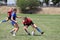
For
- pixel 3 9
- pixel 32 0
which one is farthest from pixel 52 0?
pixel 3 9

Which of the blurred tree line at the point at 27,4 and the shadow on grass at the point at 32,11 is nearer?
the blurred tree line at the point at 27,4

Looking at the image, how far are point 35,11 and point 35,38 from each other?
54.6m

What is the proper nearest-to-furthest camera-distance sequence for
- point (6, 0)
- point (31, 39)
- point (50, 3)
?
point (31, 39)
point (50, 3)
point (6, 0)

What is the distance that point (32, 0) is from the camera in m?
72.6

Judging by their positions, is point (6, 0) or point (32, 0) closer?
point (32, 0)

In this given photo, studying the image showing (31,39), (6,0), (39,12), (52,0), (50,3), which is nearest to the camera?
(31,39)

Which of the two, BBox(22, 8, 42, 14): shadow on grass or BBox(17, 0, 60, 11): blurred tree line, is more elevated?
BBox(17, 0, 60, 11): blurred tree line

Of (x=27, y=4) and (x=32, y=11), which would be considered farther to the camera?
(x=27, y=4)

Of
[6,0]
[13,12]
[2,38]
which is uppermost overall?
[13,12]

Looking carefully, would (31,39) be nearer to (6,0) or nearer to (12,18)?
(12,18)

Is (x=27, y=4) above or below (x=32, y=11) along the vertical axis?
above

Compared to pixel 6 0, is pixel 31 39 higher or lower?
higher

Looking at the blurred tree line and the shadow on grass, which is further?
the shadow on grass

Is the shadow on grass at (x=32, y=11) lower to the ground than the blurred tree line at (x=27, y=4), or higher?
lower
